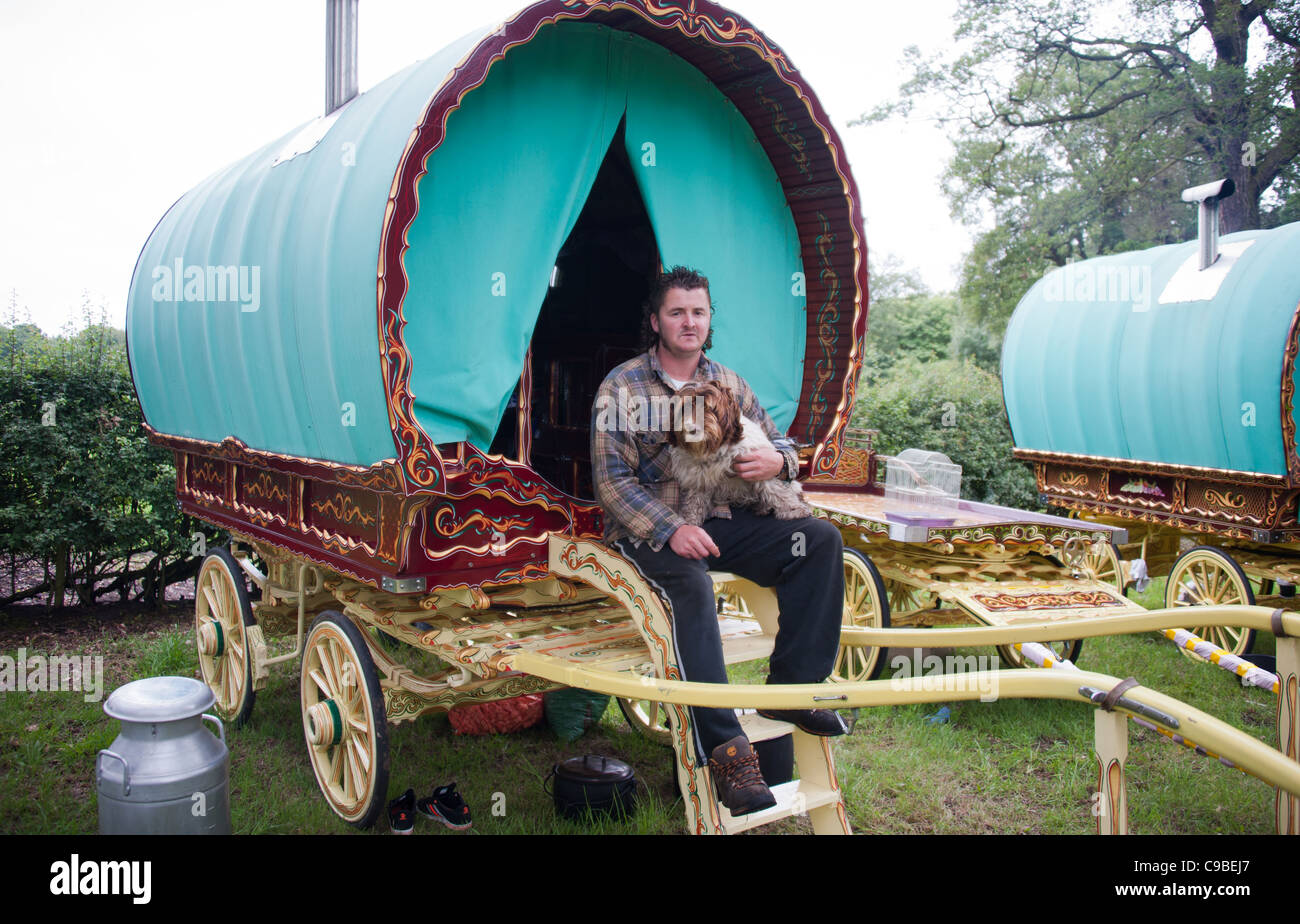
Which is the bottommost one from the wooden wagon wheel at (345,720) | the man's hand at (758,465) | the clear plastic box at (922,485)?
the wooden wagon wheel at (345,720)

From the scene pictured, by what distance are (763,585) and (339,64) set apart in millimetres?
3307

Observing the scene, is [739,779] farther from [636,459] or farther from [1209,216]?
[1209,216]

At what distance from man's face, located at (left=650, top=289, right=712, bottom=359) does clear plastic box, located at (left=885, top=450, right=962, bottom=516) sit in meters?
2.90

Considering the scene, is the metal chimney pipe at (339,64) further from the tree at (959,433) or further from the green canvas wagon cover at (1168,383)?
the tree at (959,433)

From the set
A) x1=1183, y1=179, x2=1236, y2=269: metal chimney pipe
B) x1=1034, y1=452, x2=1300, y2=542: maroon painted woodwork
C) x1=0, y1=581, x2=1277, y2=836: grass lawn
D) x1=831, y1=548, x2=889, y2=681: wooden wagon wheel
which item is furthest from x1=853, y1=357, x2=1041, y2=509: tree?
x1=0, y1=581, x2=1277, y2=836: grass lawn

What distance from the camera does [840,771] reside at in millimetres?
4652

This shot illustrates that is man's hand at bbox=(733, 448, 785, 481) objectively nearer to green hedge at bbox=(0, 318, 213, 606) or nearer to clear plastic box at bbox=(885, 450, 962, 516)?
clear plastic box at bbox=(885, 450, 962, 516)

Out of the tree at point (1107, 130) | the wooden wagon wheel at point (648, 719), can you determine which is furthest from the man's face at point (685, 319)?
the tree at point (1107, 130)

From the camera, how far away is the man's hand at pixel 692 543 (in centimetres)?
330

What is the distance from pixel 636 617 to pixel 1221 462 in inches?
197

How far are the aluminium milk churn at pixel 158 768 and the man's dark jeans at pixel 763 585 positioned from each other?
1.68 m

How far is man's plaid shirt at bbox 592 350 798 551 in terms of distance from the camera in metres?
3.38

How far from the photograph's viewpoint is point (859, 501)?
679 cm
